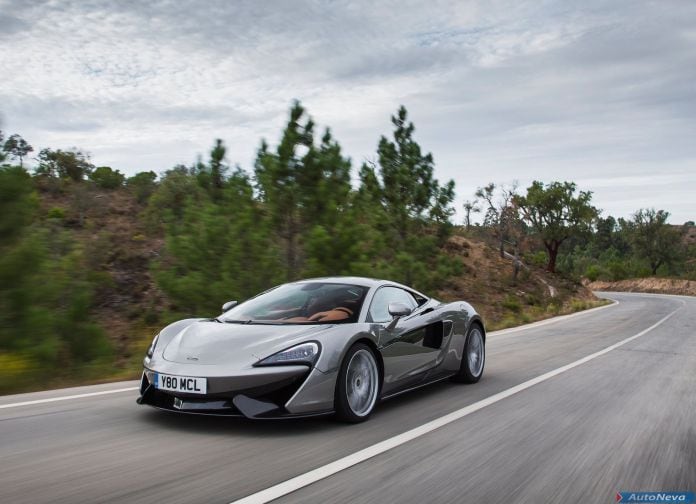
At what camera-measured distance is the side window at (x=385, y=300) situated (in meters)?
6.22

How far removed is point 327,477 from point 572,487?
148 centimetres

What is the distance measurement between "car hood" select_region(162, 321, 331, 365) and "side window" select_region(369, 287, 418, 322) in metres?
0.75

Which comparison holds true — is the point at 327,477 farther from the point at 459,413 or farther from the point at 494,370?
the point at 494,370

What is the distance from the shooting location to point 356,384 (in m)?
5.61

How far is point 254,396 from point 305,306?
4.91 ft

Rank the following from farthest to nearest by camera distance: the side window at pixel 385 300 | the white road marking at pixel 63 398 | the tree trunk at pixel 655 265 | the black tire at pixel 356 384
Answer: the tree trunk at pixel 655 265, the side window at pixel 385 300, the white road marking at pixel 63 398, the black tire at pixel 356 384

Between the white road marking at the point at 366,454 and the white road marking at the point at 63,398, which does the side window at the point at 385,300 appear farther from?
the white road marking at the point at 63,398

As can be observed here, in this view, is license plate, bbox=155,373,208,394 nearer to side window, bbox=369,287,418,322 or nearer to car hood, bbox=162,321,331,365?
car hood, bbox=162,321,331,365

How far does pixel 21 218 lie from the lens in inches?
412

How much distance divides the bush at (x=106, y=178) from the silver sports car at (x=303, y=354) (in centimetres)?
4280

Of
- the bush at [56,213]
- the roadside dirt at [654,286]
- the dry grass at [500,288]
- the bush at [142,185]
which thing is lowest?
the roadside dirt at [654,286]

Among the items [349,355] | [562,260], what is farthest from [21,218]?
[562,260]

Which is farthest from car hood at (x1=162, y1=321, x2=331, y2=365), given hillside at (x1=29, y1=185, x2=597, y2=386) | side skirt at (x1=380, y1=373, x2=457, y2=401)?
hillside at (x1=29, y1=185, x2=597, y2=386)

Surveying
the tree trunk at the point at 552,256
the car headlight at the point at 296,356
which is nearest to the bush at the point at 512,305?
the tree trunk at the point at 552,256
